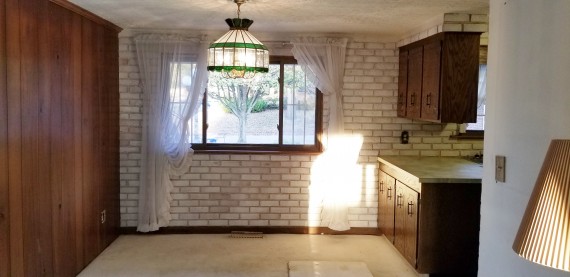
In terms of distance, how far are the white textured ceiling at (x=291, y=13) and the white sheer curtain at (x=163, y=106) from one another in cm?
24

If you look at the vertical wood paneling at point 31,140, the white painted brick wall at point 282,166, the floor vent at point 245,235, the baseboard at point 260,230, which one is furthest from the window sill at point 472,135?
the vertical wood paneling at point 31,140

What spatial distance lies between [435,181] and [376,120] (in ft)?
5.52

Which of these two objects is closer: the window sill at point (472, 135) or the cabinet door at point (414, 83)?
the cabinet door at point (414, 83)

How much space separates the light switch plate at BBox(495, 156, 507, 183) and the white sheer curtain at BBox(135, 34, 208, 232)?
3.51 m

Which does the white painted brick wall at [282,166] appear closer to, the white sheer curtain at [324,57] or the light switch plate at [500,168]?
the white sheer curtain at [324,57]

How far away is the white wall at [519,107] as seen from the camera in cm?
179

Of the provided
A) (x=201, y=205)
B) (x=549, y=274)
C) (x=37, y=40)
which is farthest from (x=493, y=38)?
(x=201, y=205)

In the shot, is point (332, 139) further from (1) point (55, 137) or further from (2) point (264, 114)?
(1) point (55, 137)

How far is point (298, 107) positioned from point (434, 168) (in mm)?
1712

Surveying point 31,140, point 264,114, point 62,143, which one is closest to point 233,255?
point 264,114

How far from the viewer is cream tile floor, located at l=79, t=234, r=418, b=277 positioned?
4246mm

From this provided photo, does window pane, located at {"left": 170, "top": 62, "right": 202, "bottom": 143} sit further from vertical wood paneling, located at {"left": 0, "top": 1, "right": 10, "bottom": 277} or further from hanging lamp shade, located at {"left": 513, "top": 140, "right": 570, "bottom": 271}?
hanging lamp shade, located at {"left": 513, "top": 140, "right": 570, "bottom": 271}

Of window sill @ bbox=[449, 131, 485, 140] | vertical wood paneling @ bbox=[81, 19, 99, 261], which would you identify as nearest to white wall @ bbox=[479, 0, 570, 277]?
window sill @ bbox=[449, 131, 485, 140]

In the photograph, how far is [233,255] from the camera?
4684 mm
